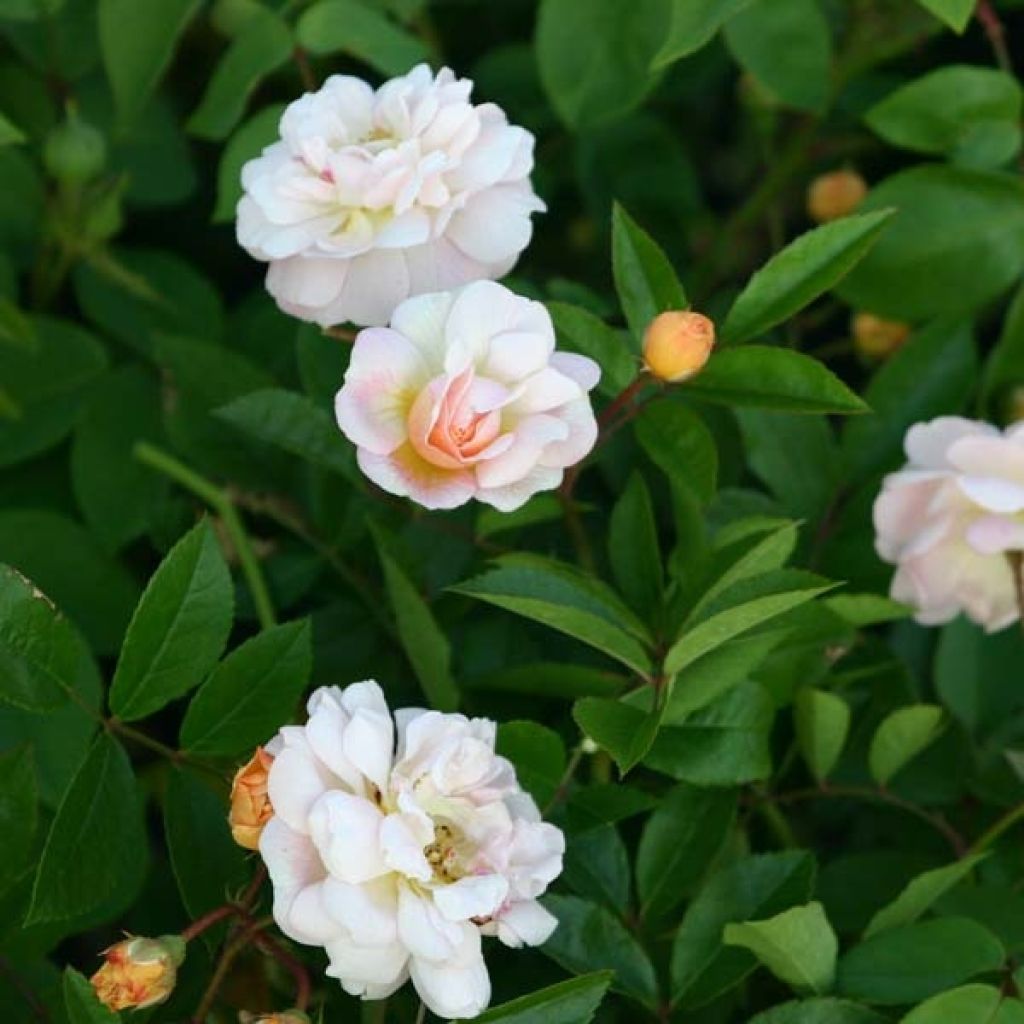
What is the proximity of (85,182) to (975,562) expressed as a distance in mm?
586

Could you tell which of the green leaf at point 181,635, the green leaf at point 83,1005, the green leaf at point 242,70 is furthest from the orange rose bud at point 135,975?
the green leaf at point 242,70

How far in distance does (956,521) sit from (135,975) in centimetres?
46

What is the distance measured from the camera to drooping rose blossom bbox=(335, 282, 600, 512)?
2.37 ft

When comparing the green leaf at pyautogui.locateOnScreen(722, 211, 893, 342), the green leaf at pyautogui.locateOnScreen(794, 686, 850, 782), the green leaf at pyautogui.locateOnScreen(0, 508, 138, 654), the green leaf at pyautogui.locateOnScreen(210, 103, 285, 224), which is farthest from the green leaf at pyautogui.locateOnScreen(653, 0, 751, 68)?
the green leaf at pyautogui.locateOnScreen(0, 508, 138, 654)

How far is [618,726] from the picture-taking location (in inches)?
29.6

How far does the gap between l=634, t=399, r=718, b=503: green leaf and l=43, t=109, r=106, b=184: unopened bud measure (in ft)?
1.28

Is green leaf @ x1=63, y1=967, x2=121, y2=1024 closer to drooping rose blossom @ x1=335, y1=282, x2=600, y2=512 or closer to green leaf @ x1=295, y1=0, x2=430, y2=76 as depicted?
drooping rose blossom @ x1=335, y1=282, x2=600, y2=512

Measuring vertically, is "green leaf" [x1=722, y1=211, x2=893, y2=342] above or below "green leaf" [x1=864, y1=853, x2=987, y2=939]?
above

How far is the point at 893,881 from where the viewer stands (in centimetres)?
92

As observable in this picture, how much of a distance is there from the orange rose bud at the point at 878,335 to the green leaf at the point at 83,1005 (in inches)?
27.0

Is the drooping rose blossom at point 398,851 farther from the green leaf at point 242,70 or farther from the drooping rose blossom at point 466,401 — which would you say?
the green leaf at point 242,70

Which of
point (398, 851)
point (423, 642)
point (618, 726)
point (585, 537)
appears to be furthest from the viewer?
point (585, 537)

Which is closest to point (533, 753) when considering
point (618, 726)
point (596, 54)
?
point (618, 726)

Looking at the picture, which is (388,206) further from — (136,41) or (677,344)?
(136,41)
